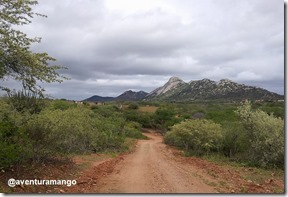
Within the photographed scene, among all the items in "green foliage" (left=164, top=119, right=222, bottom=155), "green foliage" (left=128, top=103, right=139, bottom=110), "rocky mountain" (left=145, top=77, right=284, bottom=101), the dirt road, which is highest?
"rocky mountain" (left=145, top=77, right=284, bottom=101)

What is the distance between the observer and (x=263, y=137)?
17906 mm

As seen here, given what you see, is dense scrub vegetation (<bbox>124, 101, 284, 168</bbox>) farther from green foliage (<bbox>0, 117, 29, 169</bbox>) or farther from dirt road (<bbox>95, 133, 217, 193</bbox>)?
green foliage (<bbox>0, 117, 29, 169</bbox>)

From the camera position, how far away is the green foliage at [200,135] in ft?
73.0

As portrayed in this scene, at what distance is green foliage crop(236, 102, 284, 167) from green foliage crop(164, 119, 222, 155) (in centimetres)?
291

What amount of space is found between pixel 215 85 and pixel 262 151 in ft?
297

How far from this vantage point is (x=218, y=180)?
41.3 feet

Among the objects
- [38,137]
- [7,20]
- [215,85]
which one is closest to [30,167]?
[38,137]

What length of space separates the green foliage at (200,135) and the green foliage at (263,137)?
291 cm

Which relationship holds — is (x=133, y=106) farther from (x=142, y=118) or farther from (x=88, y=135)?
(x=88, y=135)

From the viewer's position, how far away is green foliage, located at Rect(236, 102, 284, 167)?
1686 centimetres

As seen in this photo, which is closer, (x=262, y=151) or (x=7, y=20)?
(x=7, y=20)

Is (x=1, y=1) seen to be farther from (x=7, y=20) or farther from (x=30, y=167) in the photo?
(x=30, y=167)

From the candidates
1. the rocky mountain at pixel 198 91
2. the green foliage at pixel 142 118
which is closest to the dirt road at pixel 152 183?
the green foliage at pixel 142 118

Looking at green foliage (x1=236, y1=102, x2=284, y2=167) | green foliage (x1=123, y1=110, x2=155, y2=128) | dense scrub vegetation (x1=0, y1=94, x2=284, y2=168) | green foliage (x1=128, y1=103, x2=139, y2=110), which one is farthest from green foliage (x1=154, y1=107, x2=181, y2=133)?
green foliage (x1=236, y1=102, x2=284, y2=167)
